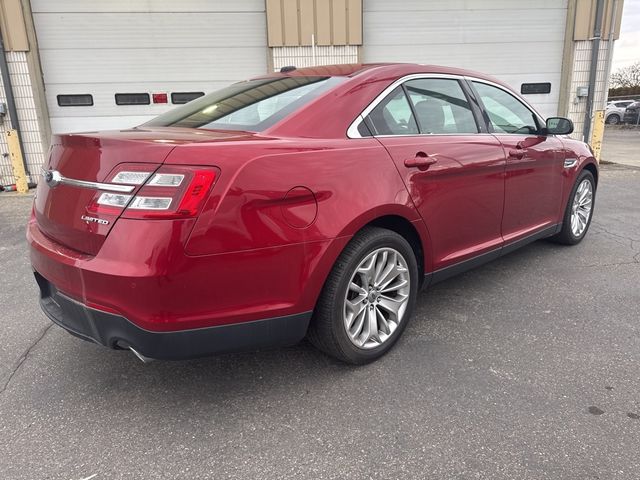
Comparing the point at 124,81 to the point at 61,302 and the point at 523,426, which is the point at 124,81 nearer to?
the point at 61,302

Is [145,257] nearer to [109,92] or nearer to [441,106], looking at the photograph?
[441,106]

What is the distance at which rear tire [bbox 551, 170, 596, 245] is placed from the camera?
4466 mm

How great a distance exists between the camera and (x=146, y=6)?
8625mm

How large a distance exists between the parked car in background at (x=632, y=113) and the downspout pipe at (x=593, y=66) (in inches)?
719

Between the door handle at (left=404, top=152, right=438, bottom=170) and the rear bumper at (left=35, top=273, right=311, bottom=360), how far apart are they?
0.99 metres

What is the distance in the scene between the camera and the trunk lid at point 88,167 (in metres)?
1.98

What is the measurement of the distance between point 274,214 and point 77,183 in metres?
0.87

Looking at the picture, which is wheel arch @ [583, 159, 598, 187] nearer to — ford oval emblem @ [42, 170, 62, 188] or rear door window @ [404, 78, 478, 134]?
rear door window @ [404, 78, 478, 134]

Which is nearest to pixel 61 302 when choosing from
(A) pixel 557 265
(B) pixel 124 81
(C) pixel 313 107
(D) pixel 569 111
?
(C) pixel 313 107

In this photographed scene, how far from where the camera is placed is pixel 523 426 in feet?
7.04

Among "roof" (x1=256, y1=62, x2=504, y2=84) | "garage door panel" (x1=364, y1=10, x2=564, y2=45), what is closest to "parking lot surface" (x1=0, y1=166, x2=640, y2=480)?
"roof" (x1=256, y1=62, x2=504, y2=84)

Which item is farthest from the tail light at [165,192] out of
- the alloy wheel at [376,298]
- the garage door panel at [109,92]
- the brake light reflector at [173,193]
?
the garage door panel at [109,92]

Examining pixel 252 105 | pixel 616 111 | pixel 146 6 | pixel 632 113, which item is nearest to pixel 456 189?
pixel 252 105

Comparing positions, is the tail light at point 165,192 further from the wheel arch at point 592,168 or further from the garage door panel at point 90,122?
the garage door panel at point 90,122
